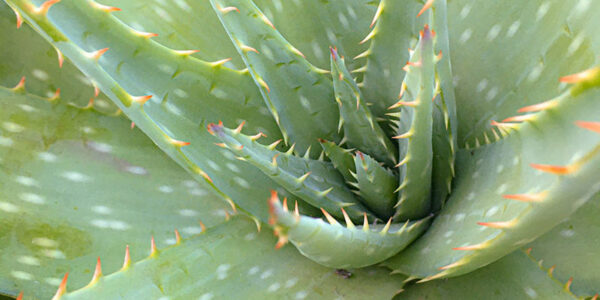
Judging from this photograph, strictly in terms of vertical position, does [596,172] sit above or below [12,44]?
below

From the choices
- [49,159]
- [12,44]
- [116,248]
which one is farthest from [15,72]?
[116,248]

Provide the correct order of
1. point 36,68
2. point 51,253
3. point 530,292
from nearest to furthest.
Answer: point 530,292
point 51,253
point 36,68

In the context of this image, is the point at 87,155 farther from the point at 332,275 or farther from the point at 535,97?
the point at 535,97

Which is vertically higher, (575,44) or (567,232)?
(575,44)

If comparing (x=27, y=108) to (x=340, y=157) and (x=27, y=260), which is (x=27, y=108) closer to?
(x=27, y=260)

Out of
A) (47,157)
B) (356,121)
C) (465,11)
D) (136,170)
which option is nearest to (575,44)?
(465,11)

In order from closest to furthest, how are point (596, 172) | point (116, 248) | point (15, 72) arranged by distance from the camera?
point (596, 172) → point (116, 248) → point (15, 72)
